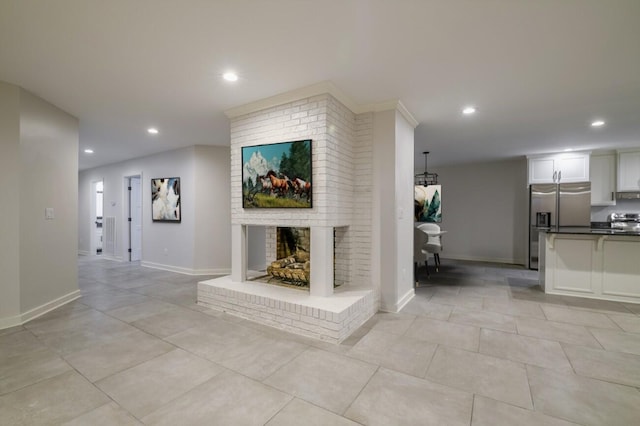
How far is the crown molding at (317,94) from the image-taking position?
2980 mm

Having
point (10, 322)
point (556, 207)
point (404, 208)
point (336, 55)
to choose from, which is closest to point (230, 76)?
point (336, 55)

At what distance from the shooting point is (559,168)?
601 centimetres

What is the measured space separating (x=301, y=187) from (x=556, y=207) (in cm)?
582

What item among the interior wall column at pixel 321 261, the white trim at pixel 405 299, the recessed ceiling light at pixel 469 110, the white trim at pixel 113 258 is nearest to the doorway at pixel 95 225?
the white trim at pixel 113 258

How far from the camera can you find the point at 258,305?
10.3 ft

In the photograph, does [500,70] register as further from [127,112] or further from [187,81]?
[127,112]

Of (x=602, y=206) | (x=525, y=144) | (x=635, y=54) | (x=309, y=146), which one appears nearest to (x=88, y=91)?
(x=309, y=146)

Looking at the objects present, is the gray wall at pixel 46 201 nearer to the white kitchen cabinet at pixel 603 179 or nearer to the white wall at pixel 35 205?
the white wall at pixel 35 205

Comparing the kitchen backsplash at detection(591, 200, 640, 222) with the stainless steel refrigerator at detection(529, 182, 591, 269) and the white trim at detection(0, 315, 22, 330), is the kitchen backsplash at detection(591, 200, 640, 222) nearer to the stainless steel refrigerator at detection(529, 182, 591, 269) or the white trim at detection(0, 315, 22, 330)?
the stainless steel refrigerator at detection(529, 182, 591, 269)

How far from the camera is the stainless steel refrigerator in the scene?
5.66 m

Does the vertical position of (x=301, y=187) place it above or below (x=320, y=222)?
above

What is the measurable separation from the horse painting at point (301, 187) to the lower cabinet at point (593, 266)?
3.77m

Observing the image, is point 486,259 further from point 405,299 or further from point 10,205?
point 10,205

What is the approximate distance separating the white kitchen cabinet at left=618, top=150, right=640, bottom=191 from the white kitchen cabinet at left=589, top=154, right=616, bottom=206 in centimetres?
12
